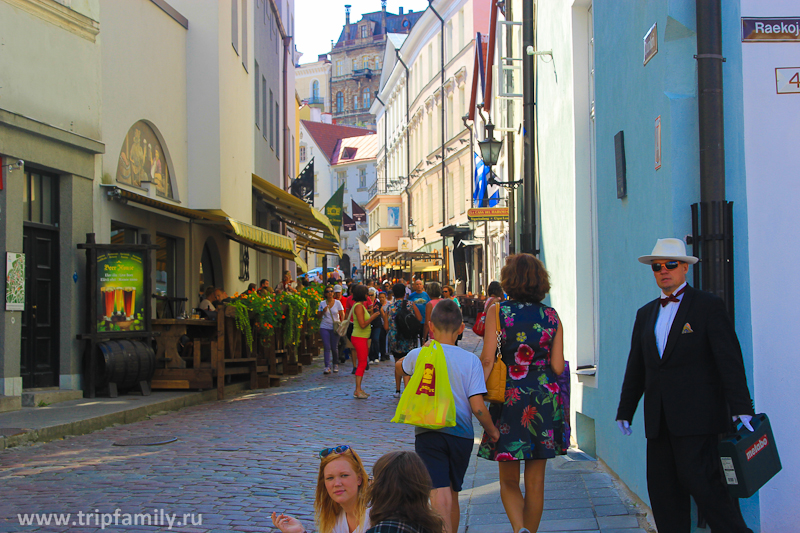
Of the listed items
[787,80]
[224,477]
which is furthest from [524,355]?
[224,477]

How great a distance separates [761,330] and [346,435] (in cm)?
557

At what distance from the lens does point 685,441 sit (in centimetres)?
412

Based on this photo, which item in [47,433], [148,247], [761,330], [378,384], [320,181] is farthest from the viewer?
[320,181]

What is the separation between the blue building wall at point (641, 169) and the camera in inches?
191

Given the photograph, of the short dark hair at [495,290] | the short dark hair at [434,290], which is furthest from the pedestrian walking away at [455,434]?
the short dark hair at [434,290]

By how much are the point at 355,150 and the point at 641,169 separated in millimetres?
73190

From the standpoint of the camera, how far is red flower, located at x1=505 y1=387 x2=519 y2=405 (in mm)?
4910

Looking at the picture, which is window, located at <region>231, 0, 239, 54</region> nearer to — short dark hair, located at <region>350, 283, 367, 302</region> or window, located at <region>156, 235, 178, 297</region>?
window, located at <region>156, 235, 178, 297</region>

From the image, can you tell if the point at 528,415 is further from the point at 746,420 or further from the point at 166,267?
the point at 166,267

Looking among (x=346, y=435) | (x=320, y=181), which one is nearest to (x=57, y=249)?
(x=346, y=435)

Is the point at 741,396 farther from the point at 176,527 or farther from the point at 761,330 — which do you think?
the point at 176,527

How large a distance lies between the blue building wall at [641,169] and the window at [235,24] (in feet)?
41.3

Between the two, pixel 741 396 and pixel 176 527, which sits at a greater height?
pixel 741 396

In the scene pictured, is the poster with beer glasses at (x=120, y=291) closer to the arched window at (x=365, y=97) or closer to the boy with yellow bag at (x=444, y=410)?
the boy with yellow bag at (x=444, y=410)
